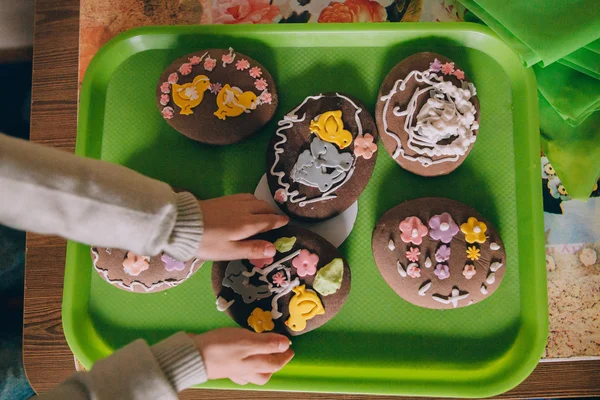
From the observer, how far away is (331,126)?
1037mm

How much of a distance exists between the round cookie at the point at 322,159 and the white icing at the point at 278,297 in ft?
0.46

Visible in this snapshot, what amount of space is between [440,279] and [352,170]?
0.29 meters

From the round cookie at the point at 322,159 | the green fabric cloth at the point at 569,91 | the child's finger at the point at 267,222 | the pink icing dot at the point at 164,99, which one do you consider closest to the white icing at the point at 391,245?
the round cookie at the point at 322,159

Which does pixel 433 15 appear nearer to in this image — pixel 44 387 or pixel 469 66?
pixel 469 66

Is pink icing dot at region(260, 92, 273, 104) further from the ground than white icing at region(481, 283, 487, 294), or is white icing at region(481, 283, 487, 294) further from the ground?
pink icing dot at region(260, 92, 273, 104)

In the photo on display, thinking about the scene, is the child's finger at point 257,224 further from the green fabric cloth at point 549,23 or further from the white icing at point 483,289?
the green fabric cloth at point 549,23

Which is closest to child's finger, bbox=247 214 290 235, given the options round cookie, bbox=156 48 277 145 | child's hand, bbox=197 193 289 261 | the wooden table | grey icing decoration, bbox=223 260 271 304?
child's hand, bbox=197 193 289 261

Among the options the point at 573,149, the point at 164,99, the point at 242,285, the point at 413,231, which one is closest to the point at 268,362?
the point at 242,285

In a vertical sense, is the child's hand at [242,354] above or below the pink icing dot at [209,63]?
below

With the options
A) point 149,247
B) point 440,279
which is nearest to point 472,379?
point 440,279

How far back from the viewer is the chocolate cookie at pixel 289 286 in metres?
1.00

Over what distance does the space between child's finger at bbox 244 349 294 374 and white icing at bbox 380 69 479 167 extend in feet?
1.60

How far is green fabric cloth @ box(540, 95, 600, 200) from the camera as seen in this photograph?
107 centimetres

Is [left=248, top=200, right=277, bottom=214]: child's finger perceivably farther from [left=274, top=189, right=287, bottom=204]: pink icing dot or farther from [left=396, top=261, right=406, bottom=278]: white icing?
[left=396, top=261, right=406, bottom=278]: white icing
